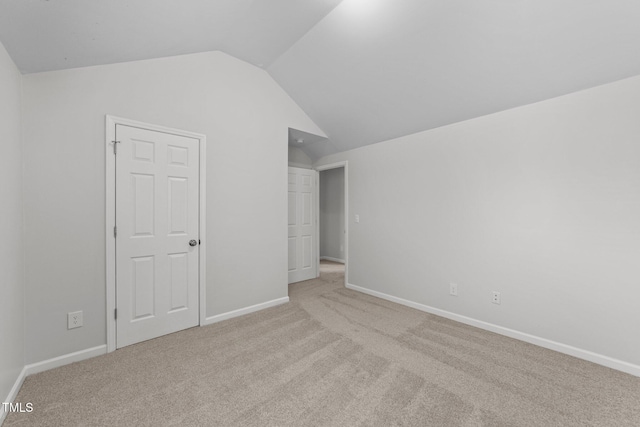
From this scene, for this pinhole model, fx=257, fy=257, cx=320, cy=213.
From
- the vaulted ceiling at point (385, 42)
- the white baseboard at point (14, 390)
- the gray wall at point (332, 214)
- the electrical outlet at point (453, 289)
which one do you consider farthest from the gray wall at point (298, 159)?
the white baseboard at point (14, 390)

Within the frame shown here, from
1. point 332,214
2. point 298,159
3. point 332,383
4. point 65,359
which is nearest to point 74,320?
point 65,359

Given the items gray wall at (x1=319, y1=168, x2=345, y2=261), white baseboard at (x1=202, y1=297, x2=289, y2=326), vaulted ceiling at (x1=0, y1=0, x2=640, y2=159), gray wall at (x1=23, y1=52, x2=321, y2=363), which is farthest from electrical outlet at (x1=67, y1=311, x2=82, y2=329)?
gray wall at (x1=319, y1=168, x2=345, y2=261)

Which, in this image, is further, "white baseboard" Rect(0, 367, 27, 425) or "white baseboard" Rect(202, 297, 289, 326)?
"white baseboard" Rect(202, 297, 289, 326)

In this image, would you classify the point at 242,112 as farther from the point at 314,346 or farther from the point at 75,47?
the point at 314,346

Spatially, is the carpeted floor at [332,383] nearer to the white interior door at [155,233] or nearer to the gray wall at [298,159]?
the white interior door at [155,233]

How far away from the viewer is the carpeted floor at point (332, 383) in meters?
1.49

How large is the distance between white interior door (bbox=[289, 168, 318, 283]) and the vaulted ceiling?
164 cm

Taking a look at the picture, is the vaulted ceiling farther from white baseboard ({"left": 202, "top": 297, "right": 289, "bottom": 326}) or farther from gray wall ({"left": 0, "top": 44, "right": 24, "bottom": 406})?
white baseboard ({"left": 202, "top": 297, "right": 289, "bottom": 326})

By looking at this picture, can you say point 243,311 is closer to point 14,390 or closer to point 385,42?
point 14,390

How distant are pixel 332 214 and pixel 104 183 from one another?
188 inches

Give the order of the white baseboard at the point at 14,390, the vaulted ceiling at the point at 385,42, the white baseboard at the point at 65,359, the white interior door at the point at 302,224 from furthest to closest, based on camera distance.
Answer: the white interior door at the point at 302,224
the white baseboard at the point at 65,359
the vaulted ceiling at the point at 385,42
the white baseboard at the point at 14,390

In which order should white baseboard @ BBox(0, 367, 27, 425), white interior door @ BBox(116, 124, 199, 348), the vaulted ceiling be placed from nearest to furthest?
white baseboard @ BBox(0, 367, 27, 425)
the vaulted ceiling
white interior door @ BBox(116, 124, 199, 348)

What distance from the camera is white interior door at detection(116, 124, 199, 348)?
2236 millimetres

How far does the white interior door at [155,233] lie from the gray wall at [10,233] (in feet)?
1.80
